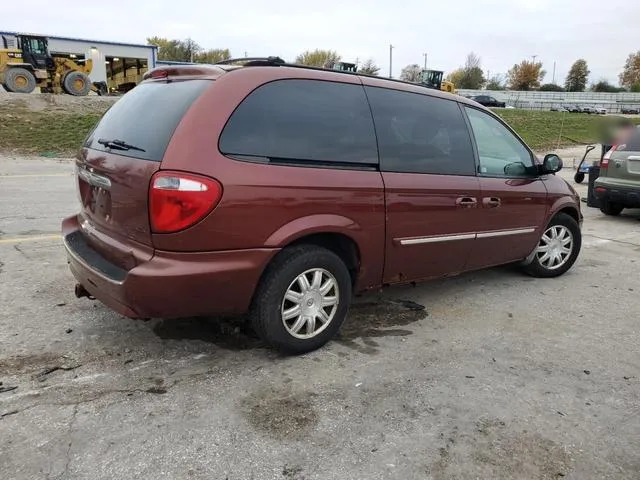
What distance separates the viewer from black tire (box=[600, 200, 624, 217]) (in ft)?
29.1

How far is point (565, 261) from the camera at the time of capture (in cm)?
542

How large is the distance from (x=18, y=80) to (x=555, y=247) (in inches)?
983

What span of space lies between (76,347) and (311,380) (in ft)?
4.99

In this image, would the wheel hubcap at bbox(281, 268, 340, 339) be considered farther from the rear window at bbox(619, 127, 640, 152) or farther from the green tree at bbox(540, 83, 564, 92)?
the green tree at bbox(540, 83, 564, 92)

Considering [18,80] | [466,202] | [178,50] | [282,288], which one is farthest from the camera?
[178,50]

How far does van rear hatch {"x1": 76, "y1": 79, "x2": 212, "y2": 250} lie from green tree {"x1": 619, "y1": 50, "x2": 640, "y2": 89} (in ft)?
368

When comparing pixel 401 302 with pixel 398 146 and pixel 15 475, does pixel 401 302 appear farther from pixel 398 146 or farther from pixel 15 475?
pixel 15 475

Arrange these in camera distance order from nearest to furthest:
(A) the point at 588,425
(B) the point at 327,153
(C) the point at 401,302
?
(A) the point at 588,425
(B) the point at 327,153
(C) the point at 401,302

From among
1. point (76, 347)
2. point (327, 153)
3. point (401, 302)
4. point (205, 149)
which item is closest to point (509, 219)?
point (401, 302)

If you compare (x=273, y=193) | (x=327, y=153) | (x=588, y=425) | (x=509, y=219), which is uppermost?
(x=327, y=153)

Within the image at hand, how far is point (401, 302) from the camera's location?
178 inches

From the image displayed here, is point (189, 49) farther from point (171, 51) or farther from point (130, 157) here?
point (130, 157)

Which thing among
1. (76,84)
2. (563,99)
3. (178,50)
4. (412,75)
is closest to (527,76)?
(563,99)

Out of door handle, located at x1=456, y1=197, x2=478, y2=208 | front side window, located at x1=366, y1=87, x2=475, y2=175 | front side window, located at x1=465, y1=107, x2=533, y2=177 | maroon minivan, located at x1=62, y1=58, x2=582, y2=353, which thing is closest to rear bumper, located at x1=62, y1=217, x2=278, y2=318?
maroon minivan, located at x1=62, y1=58, x2=582, y2=353
